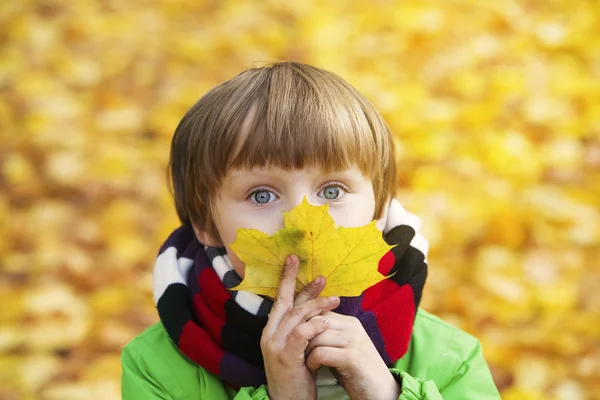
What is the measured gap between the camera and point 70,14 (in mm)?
3732

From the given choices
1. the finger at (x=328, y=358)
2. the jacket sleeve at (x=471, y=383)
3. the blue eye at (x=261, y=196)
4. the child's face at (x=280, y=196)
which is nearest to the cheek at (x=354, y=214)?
the child's face at (x=280, y=196)

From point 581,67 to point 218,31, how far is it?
1.71 meters

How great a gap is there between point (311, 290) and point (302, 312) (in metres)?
0.03

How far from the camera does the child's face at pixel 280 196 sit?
3.88 ft

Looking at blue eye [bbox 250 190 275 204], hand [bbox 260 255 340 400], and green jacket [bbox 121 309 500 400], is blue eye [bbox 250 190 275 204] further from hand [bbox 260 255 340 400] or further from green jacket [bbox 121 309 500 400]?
green jacket [bbox 121 309 500 400]

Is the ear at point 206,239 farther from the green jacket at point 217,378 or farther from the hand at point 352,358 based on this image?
the hand at point 352,358

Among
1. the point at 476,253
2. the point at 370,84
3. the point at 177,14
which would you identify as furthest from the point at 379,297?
the point at 177,14

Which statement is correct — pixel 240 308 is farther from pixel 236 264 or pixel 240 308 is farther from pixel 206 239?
pixel 206 239

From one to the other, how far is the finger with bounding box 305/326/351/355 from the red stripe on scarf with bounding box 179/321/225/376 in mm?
238

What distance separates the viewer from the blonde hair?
120cm

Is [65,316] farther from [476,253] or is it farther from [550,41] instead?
[550,41]

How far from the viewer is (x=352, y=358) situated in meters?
1.10

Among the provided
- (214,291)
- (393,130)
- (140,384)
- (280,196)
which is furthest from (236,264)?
(393,130)

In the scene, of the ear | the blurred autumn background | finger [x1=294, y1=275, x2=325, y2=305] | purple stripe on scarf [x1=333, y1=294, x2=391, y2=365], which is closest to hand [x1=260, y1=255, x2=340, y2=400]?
finger [x1=294, y1=275, x2=325, y2=305]
